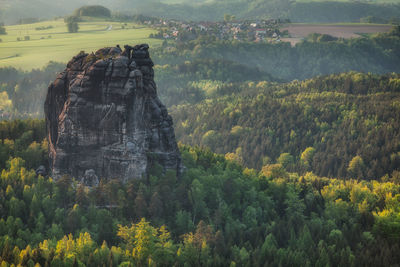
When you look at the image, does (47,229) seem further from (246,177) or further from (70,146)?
(246,177)

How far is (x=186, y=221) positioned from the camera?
10994 cm

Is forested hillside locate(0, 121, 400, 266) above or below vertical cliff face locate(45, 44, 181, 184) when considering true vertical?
below

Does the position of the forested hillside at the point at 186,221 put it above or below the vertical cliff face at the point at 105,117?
below

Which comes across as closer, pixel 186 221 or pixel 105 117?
pixel 105 117

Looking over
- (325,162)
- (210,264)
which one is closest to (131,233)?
(210,264)

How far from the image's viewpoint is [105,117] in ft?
348

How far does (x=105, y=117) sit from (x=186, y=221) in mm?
25490

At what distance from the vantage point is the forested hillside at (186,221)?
94.2 meters

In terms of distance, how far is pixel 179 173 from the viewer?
118875 millimetres

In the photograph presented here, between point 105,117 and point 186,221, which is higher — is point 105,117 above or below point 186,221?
above

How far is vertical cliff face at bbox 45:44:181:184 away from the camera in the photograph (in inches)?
4161

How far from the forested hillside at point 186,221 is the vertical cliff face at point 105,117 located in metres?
3.86

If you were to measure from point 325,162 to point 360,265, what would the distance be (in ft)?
313

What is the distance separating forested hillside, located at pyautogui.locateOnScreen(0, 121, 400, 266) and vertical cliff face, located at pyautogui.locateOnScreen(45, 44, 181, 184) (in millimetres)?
3862
